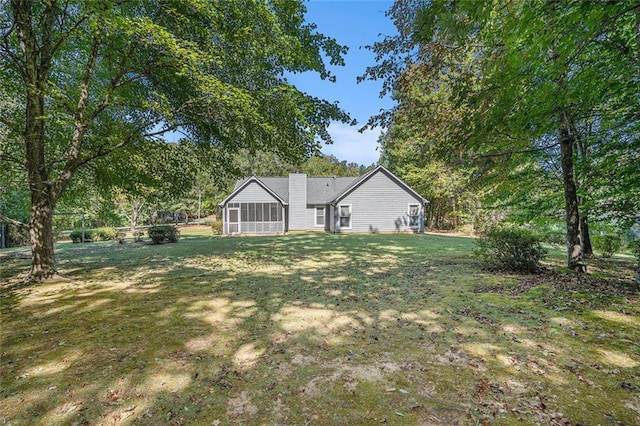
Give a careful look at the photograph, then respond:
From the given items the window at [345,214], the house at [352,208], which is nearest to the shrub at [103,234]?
the house at [352,208]

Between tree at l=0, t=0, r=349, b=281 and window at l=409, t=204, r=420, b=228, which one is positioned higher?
tree at l=0, t=0, r=349, b=281

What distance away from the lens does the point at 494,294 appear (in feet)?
17.8

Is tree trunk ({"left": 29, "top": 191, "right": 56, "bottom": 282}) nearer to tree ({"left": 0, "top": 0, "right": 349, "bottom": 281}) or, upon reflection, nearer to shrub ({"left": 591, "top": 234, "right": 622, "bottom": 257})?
tree ({"left": 0, "top": 0, "right": 349, "bottom": 281})

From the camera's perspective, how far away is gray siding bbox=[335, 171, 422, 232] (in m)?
22.9

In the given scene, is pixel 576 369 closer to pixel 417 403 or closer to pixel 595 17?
pixel 417 403

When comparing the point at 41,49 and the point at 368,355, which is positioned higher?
the point at 41,49

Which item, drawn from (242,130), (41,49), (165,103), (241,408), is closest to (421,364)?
(241,408)

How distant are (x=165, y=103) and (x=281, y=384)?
581 cm

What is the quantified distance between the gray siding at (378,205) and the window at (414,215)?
1.31 feet

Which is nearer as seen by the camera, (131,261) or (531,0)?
(531,0)

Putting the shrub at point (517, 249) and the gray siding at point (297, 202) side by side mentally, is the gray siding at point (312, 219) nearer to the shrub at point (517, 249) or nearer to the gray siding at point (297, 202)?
the gray siding at point (297, 202)

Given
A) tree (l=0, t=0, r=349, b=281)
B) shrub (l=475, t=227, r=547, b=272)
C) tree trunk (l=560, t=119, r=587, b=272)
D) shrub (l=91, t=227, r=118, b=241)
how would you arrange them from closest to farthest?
tree (l=0, t=0, r=349, b=281), tree trunk (l=560, t=119, r=587, b=272), shrub (l=475, t=227, r=547, b=272), shrub (l=91, t=227, r=118, b=241)

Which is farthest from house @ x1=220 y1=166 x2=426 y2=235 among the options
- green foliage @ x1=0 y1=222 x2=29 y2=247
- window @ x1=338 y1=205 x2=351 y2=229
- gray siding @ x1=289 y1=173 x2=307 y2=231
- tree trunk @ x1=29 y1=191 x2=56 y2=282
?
tree trunk @ x1=29 y1=191 x2=56 y2=282

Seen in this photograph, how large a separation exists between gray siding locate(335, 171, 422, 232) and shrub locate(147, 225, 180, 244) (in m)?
11.4
